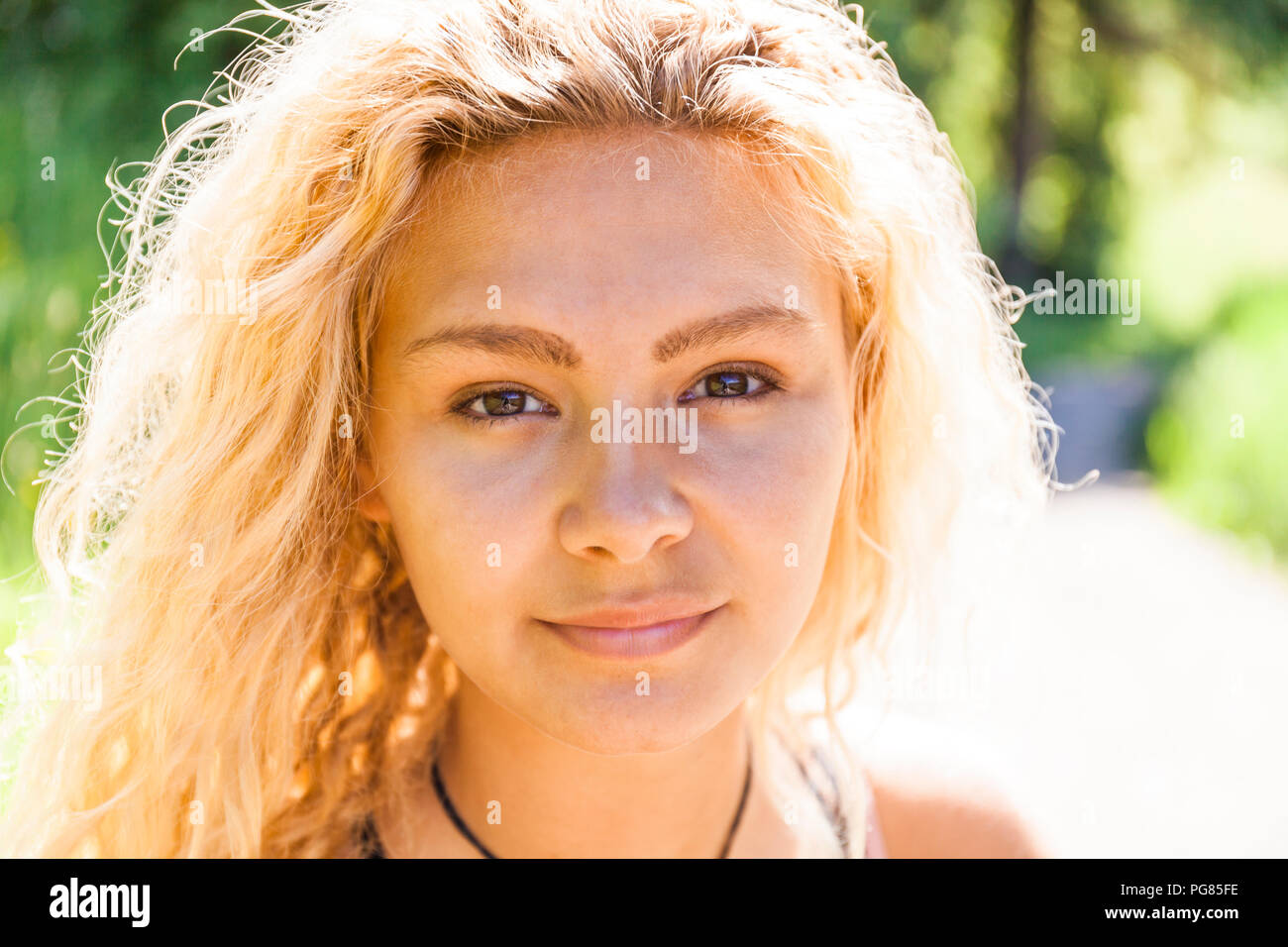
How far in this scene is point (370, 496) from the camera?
1714mm

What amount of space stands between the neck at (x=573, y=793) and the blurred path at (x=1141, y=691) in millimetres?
1071

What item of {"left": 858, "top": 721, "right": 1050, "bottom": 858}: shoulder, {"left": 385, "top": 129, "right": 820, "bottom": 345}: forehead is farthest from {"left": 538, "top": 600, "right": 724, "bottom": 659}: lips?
{"left": 858, "top": 721, "right": 1050, "bottom": 858}: shoulder

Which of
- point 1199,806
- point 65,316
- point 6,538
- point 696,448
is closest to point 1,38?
point 65,316

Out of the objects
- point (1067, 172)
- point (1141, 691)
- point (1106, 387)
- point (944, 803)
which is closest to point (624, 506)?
point (944, 803)

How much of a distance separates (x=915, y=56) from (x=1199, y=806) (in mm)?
4341

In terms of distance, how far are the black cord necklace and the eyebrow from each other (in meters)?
0.77

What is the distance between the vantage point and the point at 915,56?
6551 mm

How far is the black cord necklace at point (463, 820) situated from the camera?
71.1 inches

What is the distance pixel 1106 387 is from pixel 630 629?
26.9 feet

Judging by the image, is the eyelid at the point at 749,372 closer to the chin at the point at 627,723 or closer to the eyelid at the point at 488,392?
the eyelid at the point at 488,392

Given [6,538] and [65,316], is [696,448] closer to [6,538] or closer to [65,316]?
[6,538]

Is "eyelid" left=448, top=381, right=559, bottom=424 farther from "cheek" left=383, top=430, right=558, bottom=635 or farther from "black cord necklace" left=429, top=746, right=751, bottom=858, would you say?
"black cord necklace" left=429, top=746, right=751, bottom=858

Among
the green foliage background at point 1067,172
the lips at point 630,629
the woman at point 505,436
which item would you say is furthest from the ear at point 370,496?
the green foliage background at point 1067,172

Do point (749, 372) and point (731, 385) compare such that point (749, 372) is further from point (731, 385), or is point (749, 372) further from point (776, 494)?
point (776, 494)
